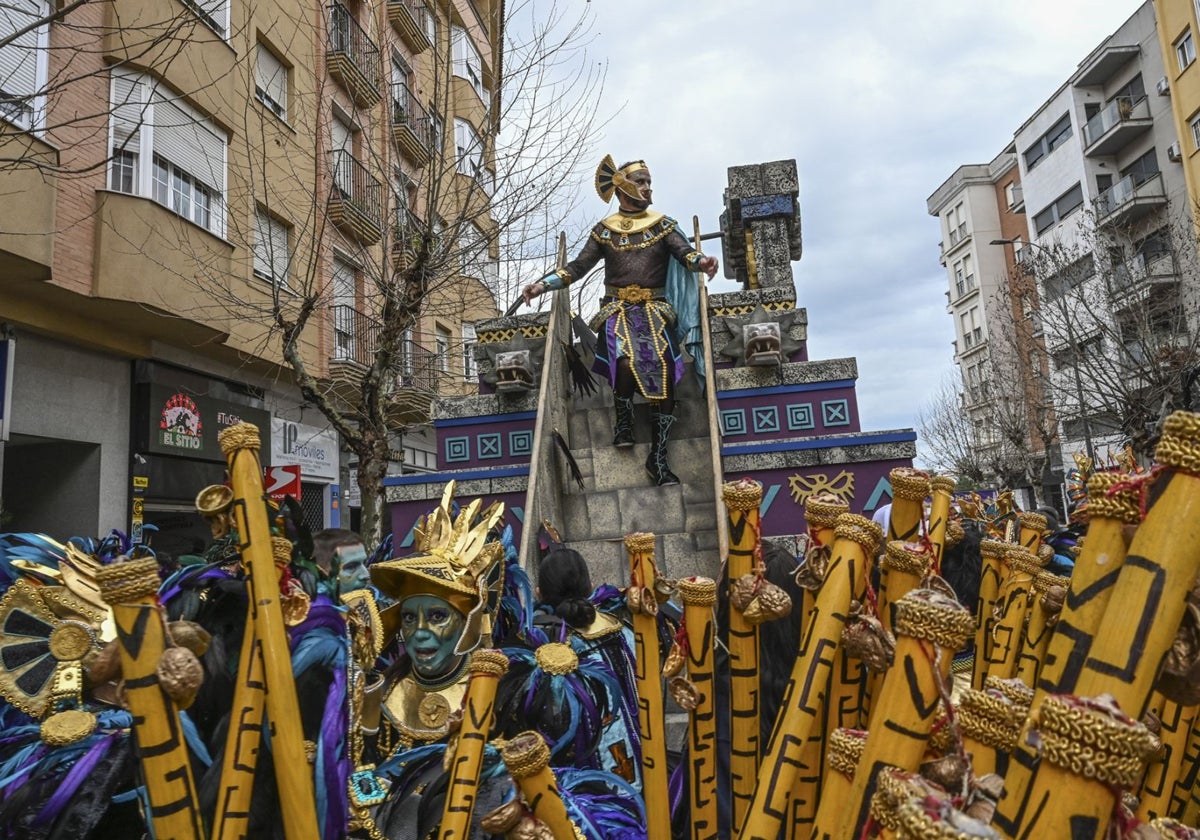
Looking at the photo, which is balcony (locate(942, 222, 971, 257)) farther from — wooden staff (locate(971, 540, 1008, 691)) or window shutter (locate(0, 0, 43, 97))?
wooden staff (locate(971, 540, 1008, 691))

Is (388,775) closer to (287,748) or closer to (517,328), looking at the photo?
(287,748)

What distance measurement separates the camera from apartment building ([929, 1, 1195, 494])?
14.4 m

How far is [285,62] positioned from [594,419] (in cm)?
987

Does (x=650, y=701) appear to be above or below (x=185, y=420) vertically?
below

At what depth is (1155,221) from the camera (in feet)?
75.4

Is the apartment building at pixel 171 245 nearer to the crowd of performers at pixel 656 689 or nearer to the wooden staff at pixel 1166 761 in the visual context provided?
the crowd of performers at pixel 656 689

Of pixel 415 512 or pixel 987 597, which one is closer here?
pixel 987 597

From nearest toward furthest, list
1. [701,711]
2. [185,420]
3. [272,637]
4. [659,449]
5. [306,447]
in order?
[272,637] < [701,711] < [659,449] < [185,420] < [306,447]

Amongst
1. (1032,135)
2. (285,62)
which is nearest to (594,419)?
(285,62)

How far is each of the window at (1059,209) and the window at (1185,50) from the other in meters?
6.49

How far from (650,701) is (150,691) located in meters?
Answer: 0.79

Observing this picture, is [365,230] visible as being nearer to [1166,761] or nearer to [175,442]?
[175,442]

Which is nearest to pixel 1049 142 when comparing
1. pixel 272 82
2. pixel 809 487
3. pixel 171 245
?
pixel 272 82

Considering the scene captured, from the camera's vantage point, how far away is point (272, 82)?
1341 cm
